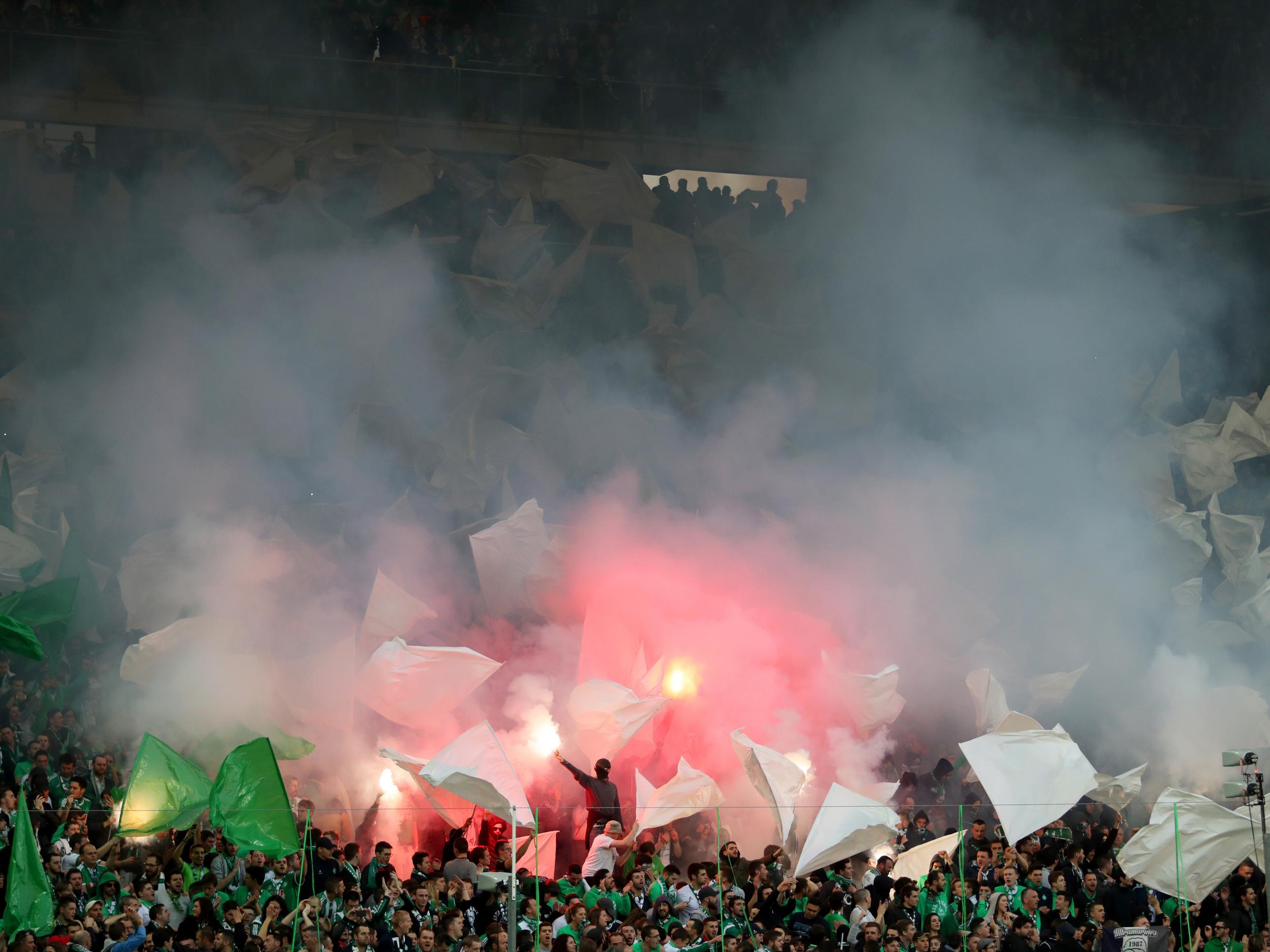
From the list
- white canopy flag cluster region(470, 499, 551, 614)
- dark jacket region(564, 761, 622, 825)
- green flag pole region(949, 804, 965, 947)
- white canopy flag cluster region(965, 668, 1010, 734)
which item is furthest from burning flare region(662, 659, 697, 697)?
green flag pole region(949, 804, 965, 947)

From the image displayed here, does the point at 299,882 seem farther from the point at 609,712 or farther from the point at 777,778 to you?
the point at 777,778

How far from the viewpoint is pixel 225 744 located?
910cm

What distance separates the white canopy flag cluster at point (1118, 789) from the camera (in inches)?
364

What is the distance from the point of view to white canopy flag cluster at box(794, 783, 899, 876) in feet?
25.6

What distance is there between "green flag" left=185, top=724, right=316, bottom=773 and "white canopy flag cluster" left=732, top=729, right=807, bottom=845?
2.45m

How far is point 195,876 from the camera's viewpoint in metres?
7.47

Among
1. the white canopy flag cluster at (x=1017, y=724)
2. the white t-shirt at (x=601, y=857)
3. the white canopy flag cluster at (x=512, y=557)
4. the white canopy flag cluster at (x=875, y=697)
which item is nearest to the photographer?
the white t-shirt at (x=601, y=857)

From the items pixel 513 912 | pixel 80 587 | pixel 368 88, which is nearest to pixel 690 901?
pixel 513 912

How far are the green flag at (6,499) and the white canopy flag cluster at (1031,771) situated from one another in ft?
20.1

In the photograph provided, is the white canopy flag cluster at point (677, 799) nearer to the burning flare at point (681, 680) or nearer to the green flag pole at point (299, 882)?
the burning flare at point (681, 680)

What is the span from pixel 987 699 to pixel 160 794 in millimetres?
5252

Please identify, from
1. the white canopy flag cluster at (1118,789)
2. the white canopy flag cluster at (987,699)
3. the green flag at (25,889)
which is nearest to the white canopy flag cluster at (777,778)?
the white canopy flag cluster at (1118,789)

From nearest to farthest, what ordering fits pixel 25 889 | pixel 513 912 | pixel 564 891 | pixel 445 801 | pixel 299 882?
pixel 513 912 → pixel 25 889 → pixel 299 882 → pixel 564 891 → pixel 445 801

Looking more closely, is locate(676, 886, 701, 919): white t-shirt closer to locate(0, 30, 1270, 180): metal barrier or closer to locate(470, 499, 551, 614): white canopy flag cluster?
locate(470, 499, 551, 614): white canopy flag cluster
